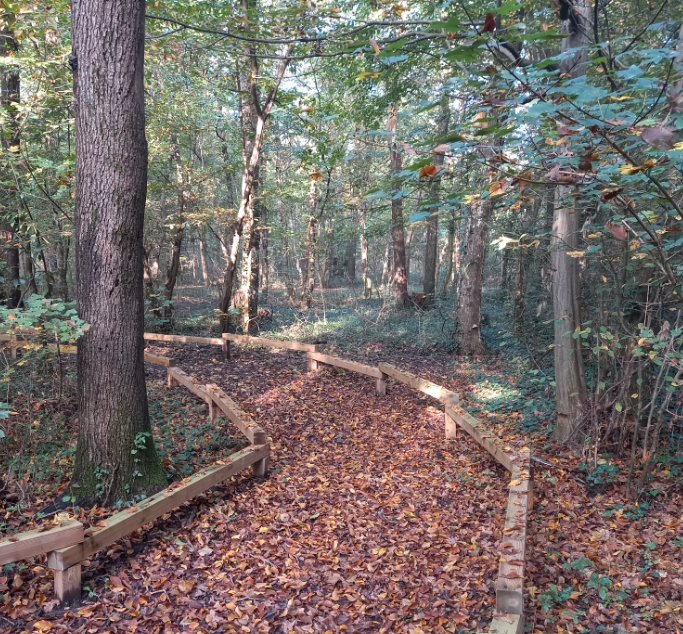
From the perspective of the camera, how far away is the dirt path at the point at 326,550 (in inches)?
123

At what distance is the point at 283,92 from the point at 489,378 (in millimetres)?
8474

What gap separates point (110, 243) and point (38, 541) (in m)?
2.30

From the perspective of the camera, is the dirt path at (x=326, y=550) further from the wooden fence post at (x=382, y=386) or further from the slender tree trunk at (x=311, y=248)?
the slender tree trunk at (x=311, y=248)

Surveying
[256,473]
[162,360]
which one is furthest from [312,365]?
[256,473]

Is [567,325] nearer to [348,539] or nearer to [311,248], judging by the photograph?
[348,539]

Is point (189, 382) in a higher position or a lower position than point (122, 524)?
higher

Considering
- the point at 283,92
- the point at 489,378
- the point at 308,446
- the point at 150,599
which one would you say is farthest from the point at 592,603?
the point at 283,92

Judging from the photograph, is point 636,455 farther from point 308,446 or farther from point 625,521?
point 308,446

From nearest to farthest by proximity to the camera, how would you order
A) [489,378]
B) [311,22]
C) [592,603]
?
[592,603] < [311,22] < [489,378]

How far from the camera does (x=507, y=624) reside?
2363 mm

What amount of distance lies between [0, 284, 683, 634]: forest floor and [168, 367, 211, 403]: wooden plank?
125 cm

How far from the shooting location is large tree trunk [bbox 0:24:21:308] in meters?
6.65

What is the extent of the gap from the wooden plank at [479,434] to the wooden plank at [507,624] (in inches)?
74.3

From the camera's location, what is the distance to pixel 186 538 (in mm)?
3928
